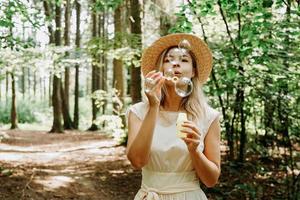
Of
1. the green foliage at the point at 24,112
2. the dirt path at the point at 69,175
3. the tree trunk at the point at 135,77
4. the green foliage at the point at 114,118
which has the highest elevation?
the tree trunk at the point at 135,77

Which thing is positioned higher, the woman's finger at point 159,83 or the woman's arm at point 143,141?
the woman's finger at point 159,83

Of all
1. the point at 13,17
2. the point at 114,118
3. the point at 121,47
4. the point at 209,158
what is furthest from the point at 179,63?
the point at 114,118

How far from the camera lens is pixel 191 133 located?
6.87 feet

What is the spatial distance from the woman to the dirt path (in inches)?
210

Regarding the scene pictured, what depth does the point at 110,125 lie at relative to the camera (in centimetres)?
1254

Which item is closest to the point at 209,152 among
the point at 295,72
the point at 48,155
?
the point at 295,72

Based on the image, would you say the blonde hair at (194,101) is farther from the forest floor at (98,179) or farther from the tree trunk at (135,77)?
the tree trunk at (135,77)

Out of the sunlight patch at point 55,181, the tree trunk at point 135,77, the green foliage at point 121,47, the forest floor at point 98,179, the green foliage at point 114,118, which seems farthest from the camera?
the green foliage at point 114,118

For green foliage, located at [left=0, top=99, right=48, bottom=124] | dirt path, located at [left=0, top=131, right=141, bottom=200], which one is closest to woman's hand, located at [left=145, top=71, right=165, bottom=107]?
dirt path, located at [left=0, top=131, right=141, bottom=200]

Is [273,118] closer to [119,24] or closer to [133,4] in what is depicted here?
[133,4]

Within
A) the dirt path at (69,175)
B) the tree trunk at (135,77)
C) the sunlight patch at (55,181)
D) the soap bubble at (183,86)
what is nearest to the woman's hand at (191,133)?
the soap bubble at (183,86)

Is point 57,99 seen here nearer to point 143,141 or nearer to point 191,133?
point 143,141

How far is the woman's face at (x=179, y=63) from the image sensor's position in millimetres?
2406

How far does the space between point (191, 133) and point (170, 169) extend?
14.7 inches
